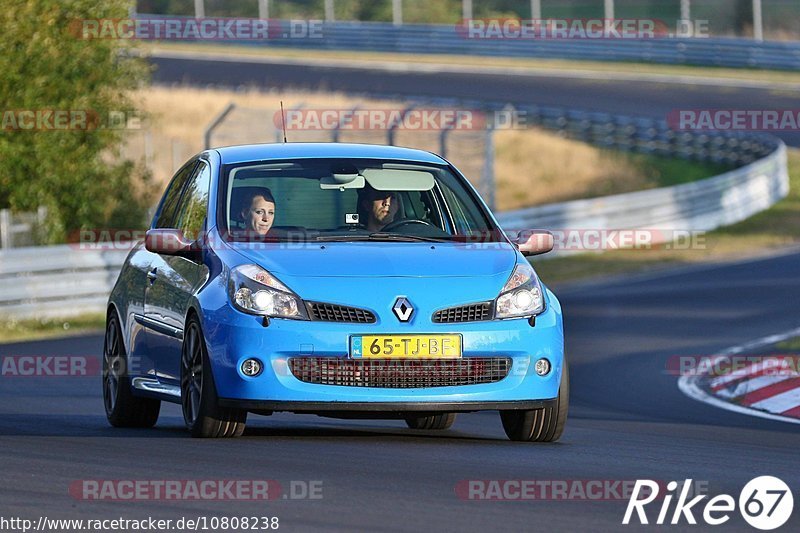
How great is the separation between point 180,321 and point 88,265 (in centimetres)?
1171

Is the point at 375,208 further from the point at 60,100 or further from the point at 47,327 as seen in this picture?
the point at 60,100

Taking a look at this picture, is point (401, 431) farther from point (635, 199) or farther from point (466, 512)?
point (635, 199)

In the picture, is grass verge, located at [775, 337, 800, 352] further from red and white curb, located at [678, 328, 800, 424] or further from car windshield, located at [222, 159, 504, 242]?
car windshield, located at [222, 159, 504, 242]

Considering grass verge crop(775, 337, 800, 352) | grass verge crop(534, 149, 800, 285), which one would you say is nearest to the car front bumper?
grass verge crop(775, 337, 800, 352)

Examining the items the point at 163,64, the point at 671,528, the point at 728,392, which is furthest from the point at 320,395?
the point at 163,64

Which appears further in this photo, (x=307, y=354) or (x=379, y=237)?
(x=379, y=237)

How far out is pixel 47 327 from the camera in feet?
64.4

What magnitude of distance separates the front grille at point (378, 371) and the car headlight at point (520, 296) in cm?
34

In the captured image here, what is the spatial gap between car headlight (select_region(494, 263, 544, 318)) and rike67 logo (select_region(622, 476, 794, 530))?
1416 mm

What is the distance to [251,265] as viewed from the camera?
342 inches

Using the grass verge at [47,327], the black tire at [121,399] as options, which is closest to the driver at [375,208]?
the black tire at [121,399]

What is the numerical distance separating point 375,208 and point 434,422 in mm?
1711

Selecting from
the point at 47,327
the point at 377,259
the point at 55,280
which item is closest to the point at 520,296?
→ the point at 377,259

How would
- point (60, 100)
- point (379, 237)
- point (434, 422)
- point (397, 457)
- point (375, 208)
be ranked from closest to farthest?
point (397, 457), point (379, 237), point (375, 208), point (434, 422), point (60, 100)
